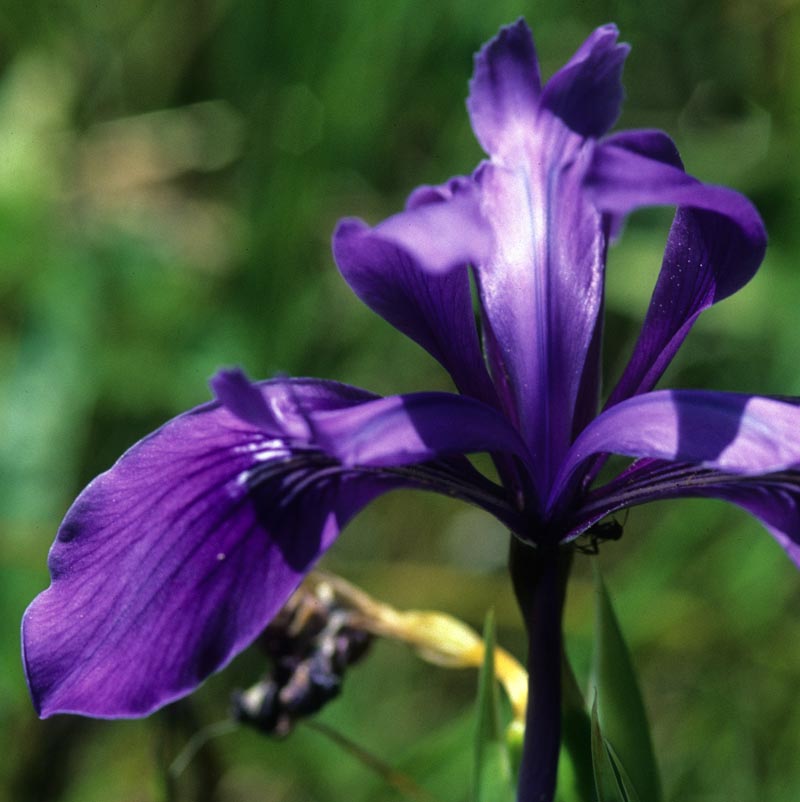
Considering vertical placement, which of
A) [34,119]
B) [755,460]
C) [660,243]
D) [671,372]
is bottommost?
[671,372]

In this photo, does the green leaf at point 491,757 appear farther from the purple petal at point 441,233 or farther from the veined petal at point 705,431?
the purple petal at point 441,233

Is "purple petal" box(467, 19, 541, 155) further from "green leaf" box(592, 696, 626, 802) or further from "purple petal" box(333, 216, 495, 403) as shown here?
"green leaf" box(592, 696, 626, 802)

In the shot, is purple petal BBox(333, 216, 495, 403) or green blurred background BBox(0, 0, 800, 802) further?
green blurred background BBox(0, 0, 800, 802)

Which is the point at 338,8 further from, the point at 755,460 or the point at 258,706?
the point at 755,460

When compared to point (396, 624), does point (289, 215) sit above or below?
above

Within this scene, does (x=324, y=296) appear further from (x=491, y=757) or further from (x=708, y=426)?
(x=708, y=426)

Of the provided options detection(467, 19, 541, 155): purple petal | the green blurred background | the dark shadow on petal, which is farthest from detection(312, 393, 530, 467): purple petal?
the green blurred background

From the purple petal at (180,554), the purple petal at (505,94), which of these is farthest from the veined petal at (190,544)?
the purple petal at (505,94)

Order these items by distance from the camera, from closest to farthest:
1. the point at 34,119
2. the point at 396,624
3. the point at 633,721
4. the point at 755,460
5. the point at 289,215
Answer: the point at 755,460 → the point at 633,721 → the point at 396,624 → the point at 289,215 → the point at 34,119

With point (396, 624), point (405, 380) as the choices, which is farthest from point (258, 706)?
point (405, 380)

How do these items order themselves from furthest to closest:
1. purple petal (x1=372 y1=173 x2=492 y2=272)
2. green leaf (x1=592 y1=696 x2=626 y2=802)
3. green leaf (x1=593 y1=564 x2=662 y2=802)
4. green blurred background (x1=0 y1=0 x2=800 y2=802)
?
green blurred background (x1=0 y1=0 x2=800 y2=802) → green leaf (x1=593 y1=564 x2=662 y2=802) → green leaf (x1=592 y1=696 x2=626 y2=802) → purple petal (x1=372 y1=173 x2=492 y2=272)
